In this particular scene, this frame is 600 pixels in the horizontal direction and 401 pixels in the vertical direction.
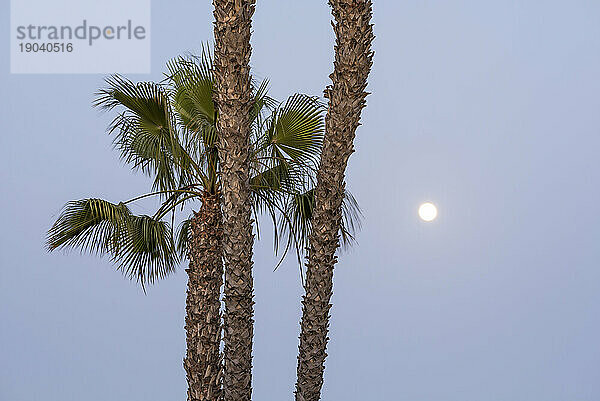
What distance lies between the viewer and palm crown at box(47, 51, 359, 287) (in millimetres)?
8711

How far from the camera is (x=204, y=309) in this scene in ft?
28.0

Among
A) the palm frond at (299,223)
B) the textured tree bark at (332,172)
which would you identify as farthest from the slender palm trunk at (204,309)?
the textured tree bark at (332,172)

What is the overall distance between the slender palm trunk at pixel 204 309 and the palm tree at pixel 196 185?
0.4 inches

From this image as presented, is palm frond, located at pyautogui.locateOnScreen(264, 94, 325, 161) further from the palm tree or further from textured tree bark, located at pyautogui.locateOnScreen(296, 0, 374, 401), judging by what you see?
textured tree bark, located at pyautogui.locateOnScreen(296, 0, 374, 401)

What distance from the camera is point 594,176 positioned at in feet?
68.3

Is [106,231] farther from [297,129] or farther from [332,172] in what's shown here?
[332,172]

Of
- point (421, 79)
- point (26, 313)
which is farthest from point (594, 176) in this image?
point (26, 313)

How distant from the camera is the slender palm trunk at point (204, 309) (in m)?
8.49

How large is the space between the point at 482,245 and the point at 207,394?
13.0 meters

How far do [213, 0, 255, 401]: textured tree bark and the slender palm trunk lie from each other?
227 mm

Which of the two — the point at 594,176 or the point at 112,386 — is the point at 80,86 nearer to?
the point at 112,386

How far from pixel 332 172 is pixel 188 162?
5.89 feet

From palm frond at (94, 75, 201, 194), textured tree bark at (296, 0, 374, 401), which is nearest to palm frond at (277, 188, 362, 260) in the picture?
textured tree bark at (296, 0, 374, 401)

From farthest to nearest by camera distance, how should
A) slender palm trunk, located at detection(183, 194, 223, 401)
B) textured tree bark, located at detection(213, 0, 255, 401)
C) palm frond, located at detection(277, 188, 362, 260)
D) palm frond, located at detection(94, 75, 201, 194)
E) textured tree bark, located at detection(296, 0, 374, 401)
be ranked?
palm frond, located at detection(277, 188, 362, 260), palm frond, located at detection(94, 75, 201, 194), slender palm trunk, located at detection(183, 194, 223, 401), textured tree bark, located at detection(213, 0, 255, 401), textured tree bark, located at detection(296, 0, 374, 401)
